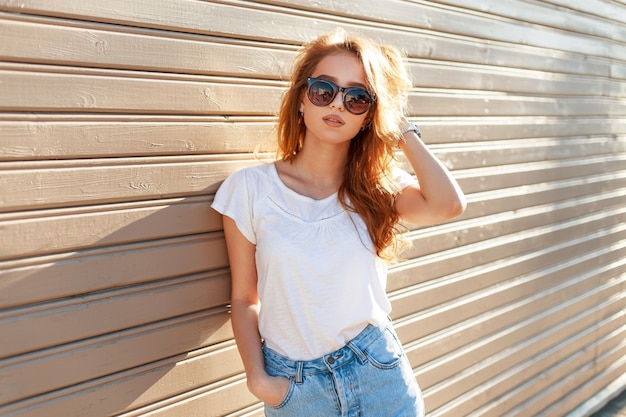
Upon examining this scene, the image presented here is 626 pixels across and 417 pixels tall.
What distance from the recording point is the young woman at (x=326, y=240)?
2197 millimetres

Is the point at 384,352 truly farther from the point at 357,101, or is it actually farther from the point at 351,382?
the point at 357,101

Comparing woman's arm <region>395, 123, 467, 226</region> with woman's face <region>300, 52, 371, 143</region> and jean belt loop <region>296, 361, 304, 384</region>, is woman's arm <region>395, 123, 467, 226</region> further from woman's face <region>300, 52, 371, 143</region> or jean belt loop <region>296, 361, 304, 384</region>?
jean belt loop <region>296, 361, 304, 384</region>

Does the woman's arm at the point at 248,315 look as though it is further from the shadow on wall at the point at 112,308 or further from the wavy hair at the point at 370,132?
the wavy hair at the point at 370,132

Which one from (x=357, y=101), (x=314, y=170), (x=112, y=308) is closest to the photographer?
(x=112, y=308)

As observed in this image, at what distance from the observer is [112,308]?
2.11m

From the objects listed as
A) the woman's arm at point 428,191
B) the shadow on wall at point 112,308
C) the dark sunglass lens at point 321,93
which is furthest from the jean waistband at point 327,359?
the dark sunglass lens at point 321,93

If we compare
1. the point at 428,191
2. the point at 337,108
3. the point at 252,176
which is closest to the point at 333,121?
the point at 337,108

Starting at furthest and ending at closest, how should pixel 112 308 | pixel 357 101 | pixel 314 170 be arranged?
1. pixel 314 170
2. pixel 357 101
3. pixel 112 308

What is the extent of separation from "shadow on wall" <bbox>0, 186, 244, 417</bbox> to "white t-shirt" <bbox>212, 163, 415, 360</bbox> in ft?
0.60

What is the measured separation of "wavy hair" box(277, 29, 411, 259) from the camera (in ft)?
7.54

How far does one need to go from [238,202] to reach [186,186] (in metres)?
0.17

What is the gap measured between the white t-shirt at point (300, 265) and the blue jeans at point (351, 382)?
0.12 ft

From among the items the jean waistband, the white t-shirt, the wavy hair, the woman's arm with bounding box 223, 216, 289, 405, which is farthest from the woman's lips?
the jean waistband

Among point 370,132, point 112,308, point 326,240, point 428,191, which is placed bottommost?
point 112,308
